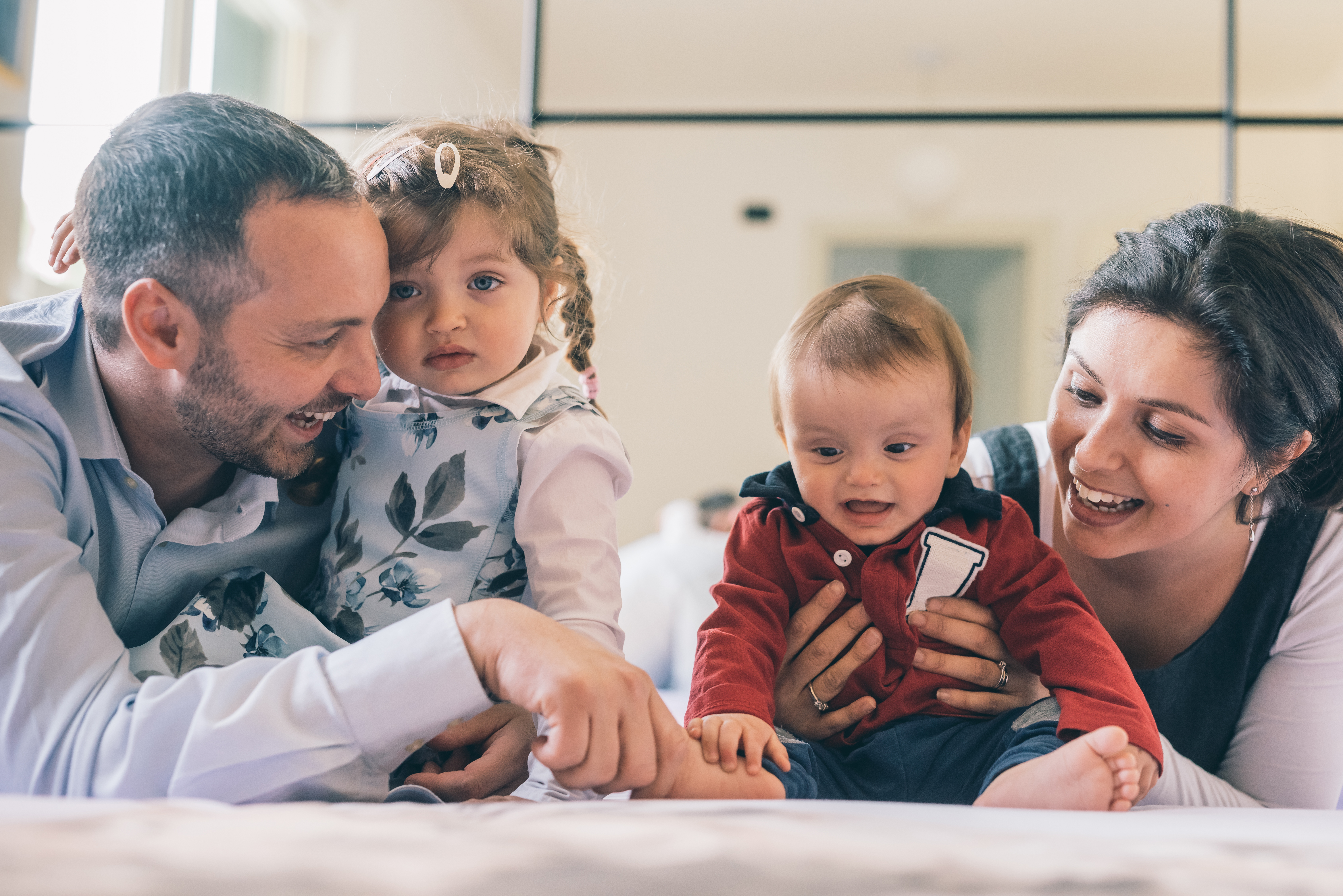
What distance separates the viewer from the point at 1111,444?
1.17 meters

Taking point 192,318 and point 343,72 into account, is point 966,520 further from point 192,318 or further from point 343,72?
point 343,72

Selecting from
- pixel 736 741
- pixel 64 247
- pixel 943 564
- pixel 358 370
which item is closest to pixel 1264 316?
pixel 943 564

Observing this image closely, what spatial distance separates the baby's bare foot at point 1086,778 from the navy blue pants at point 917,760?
0.45ft

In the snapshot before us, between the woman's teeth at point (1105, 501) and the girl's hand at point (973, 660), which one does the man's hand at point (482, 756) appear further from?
the woman's teeth at point (1105, 501)

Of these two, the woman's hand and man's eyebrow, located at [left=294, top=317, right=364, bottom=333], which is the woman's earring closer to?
the woman's hand

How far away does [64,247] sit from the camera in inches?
43.4

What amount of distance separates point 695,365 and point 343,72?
7.81 ft

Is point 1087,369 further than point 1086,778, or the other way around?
point 1087,369

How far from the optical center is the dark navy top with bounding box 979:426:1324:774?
126 centimetres

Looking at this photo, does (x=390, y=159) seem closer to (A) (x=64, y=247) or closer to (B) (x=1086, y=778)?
(A) (x=64, y=247)

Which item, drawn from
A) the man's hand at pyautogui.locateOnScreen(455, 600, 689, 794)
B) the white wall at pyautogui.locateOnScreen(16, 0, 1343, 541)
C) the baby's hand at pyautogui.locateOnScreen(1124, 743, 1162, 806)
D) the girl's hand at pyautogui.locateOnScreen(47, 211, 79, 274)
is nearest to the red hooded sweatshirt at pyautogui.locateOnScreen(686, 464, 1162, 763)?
the baby's hand at pyautogui.locateOnScreen(1124, 743, 1162, 806)

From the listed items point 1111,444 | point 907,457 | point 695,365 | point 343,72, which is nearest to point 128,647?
point 907,457

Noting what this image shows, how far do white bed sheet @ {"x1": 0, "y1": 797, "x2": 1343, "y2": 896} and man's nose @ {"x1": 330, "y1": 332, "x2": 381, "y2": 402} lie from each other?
1.57ft

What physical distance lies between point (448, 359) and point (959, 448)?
2.07ft
